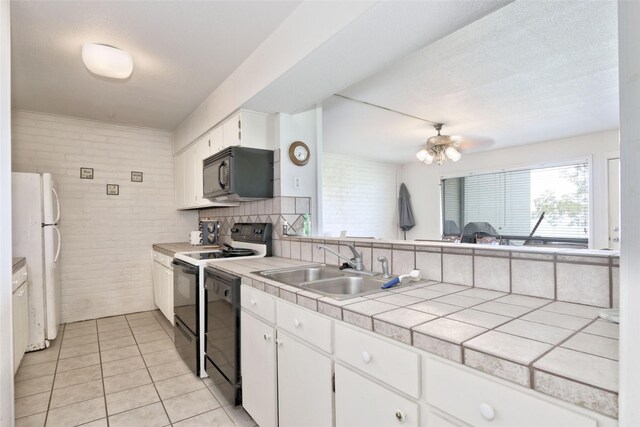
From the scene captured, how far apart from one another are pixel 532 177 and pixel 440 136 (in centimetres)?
201

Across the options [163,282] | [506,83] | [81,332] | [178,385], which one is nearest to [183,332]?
[178,385]

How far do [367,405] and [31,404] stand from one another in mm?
2340

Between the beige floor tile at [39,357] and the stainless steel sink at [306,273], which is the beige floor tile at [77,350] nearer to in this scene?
the beige floor tile at [39,357]

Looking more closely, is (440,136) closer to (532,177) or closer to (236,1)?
(532,177)

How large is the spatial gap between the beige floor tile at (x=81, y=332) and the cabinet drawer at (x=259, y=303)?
8.36 feet

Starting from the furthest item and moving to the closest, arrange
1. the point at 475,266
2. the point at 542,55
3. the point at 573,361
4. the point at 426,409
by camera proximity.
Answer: the point at 542,55
the point at 475,266
the point at 426,409
the point at 573,361

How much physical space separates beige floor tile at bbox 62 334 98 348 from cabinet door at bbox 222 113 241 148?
235cm

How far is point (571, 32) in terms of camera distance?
197 cm

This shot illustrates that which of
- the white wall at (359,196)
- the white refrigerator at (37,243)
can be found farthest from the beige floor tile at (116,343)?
the white wall at (359,196)

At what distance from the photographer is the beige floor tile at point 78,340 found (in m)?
3.07

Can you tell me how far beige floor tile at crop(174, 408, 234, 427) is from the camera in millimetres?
1882

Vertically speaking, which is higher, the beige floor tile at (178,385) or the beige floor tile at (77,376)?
the beige floor tile at (77,376)

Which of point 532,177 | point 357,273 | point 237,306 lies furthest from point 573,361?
point 532,177

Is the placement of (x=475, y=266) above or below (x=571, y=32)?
below
